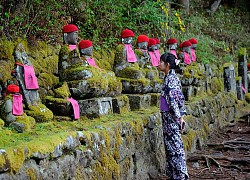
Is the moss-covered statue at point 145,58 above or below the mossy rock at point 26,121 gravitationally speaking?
above

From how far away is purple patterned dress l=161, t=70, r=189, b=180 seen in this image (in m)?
5.11

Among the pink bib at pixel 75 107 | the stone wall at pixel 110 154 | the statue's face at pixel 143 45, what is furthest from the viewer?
the statue's face at pixel 143 45

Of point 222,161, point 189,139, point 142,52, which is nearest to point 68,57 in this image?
point 142,52

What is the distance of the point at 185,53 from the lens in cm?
926

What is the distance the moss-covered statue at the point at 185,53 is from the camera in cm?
918

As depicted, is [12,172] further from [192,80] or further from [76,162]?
[192,80]

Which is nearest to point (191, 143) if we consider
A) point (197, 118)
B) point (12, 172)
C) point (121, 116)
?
point (197, 118)

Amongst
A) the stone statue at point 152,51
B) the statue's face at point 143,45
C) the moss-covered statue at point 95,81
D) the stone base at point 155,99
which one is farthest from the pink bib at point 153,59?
the moss-covered statue at point 95,81

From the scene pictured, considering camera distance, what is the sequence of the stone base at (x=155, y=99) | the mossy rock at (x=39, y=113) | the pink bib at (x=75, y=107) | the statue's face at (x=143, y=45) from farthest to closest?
1. the statue's face at (x=143, y=45)
2. the stone base at (x=155, y=99)
3. the pink bib at (x=75, y=107)
4. the mossy rock at (x=39, y=113)

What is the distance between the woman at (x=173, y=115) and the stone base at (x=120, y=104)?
1.82ft

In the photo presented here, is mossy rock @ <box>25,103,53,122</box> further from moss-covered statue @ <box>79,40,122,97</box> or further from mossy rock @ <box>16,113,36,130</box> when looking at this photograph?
moss-covered statue @ <box>79,40,122,97</box>

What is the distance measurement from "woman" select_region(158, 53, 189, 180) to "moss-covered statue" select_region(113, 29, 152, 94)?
785 millimetres

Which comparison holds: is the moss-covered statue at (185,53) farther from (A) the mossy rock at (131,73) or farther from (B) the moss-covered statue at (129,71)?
(A) the mossy rock at (131,73)

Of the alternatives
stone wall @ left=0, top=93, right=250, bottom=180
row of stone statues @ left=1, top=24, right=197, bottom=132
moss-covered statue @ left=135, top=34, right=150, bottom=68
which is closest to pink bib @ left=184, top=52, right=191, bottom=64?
stone wall @ left=0, top=93, right=250, bottom=180
